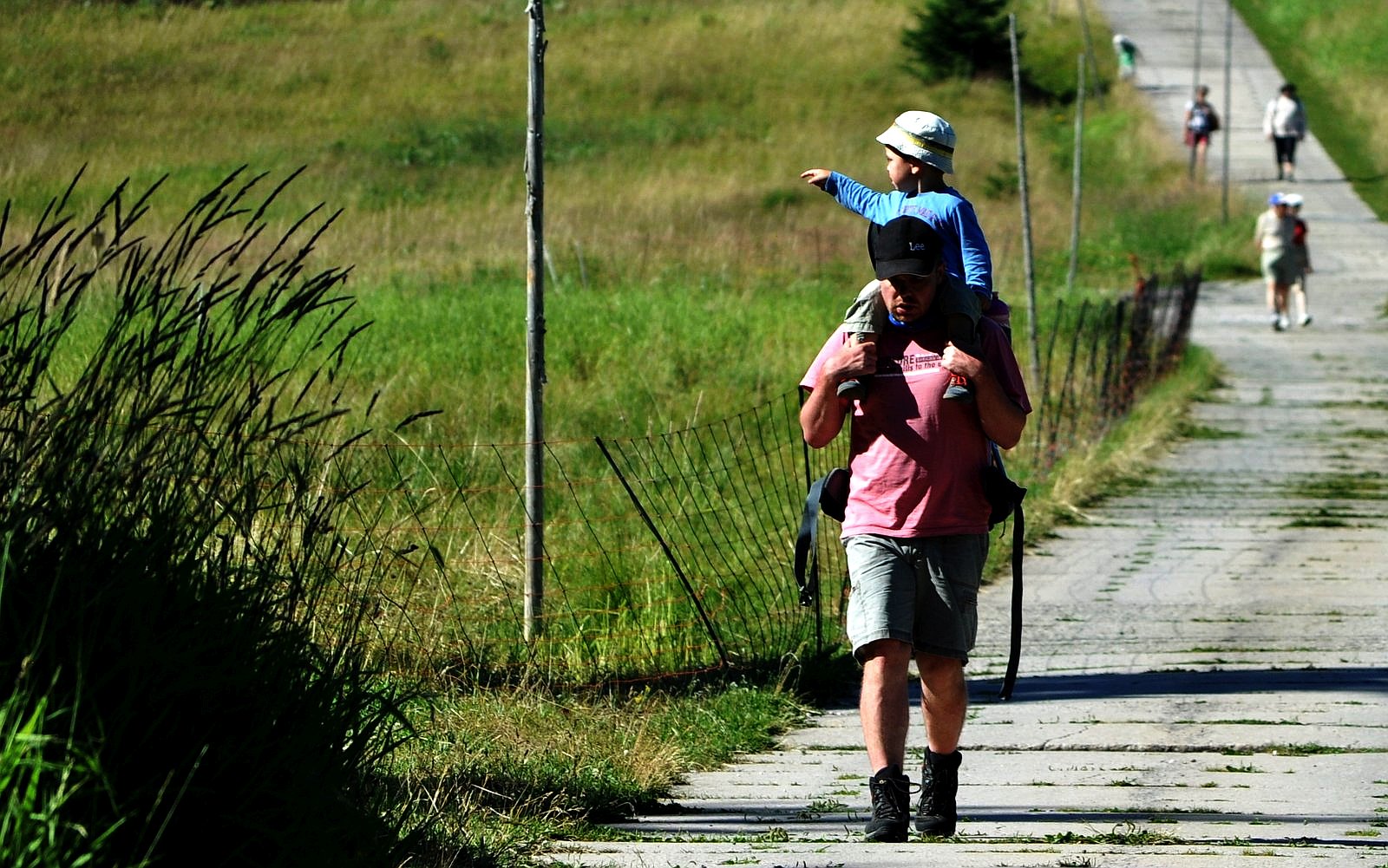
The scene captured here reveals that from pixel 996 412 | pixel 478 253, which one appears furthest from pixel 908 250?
pixel 478 253

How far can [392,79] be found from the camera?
47000 millimetres

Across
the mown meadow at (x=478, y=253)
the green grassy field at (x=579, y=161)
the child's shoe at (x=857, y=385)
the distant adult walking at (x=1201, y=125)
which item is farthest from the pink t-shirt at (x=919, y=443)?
the distant adult walking at (x=1201, y=125)

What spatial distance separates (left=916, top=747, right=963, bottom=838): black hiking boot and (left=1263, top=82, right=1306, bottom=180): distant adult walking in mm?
33020

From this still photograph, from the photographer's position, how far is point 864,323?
5715 mm

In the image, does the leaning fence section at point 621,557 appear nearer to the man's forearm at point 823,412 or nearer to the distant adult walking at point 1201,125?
the man's forearm at point 823,412

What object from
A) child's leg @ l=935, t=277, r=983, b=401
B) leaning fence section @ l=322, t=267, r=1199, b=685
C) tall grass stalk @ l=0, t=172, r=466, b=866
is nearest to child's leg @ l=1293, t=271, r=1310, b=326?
leaning fence section @ l=322, t=267, r=1199, b=685

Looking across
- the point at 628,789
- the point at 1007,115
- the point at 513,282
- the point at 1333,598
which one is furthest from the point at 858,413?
the point at 1007,115

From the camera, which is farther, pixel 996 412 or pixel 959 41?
pixel 959 41

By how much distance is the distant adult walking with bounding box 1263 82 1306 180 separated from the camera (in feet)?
120

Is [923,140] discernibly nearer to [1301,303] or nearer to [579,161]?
[1301,303]

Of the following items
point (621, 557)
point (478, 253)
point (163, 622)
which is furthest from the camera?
point (478, 253)

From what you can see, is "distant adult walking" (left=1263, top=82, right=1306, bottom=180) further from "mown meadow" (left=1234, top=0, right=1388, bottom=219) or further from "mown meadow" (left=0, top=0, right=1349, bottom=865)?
"mown meadow" (left=0, top=0, right=1349, bottom=865)

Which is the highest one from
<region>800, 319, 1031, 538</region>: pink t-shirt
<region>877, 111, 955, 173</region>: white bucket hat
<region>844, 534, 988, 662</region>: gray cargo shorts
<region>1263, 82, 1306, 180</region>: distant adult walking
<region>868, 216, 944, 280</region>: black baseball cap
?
<region>1263, 82, 1306, 180</region>: distant adult walking

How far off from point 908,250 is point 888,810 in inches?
63.7
